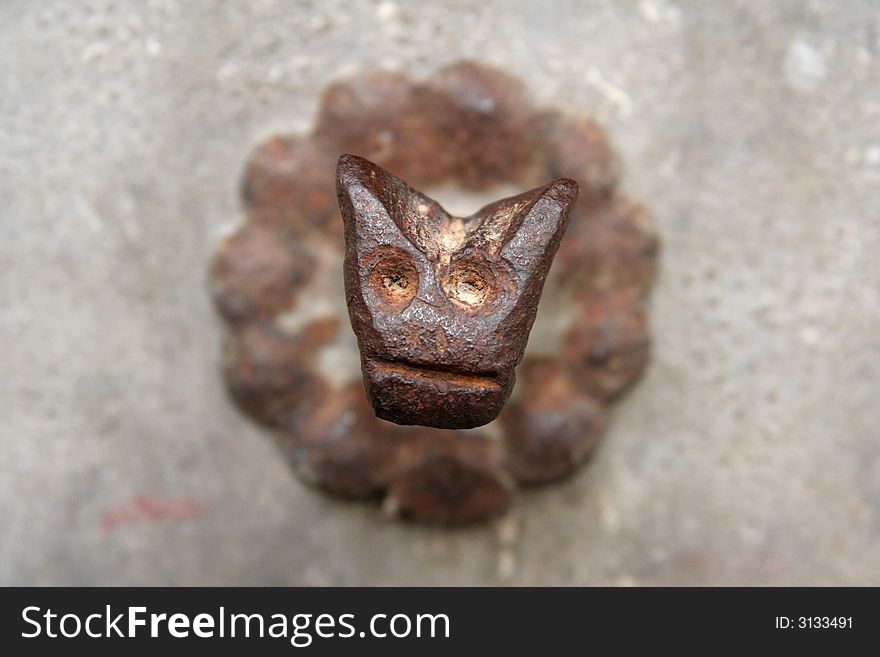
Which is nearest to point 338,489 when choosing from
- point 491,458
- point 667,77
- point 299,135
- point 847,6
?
point 491,458

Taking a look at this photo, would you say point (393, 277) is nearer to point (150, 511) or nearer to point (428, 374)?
point (428, 374)

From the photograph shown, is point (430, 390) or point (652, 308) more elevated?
point (652, 308)

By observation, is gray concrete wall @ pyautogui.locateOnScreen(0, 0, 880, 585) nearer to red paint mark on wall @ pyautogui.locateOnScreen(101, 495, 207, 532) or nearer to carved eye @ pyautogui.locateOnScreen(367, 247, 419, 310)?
red paint mark on wall @ pyautogui.locateOnScreen(101, 495, 207, 532)

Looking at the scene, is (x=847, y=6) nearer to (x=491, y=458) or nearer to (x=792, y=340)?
(x=792, y=340)

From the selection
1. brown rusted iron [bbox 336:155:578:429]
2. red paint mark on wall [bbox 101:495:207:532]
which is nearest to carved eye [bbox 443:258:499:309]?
brown rusted iron [bbox 336:155:578:429]

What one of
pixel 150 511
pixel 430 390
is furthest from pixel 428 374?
pixel 150 511
